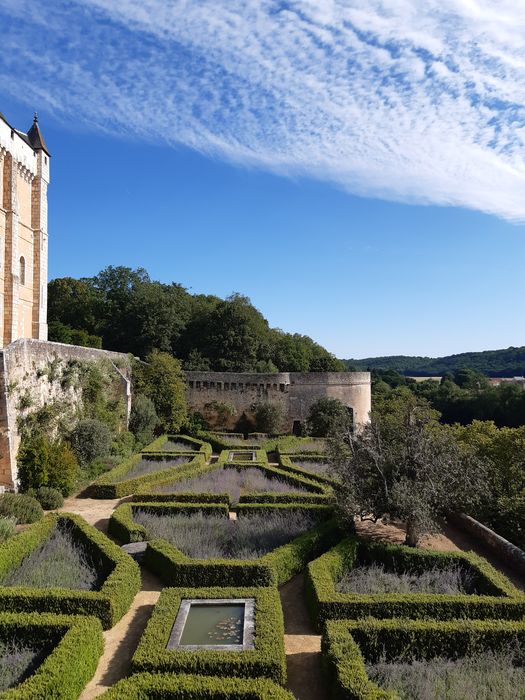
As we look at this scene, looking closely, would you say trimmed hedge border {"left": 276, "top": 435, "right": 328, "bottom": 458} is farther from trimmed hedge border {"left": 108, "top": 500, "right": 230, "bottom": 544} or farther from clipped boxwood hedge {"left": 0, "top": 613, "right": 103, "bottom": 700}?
clipped boxwood hedge {"left": 0, "top": 613, "right": 103, "bottom": 700}

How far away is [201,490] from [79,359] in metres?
8.14

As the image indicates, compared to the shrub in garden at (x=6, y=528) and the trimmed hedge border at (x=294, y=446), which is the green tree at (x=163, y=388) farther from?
the shrub in garden at (x=6, y=528)

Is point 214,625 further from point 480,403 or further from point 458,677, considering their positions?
point 480,403

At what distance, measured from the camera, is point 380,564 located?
9.44 m

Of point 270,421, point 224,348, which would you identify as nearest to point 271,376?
point 270,421

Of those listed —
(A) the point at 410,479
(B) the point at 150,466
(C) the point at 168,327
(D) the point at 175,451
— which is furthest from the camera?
(C) the point at 168,327

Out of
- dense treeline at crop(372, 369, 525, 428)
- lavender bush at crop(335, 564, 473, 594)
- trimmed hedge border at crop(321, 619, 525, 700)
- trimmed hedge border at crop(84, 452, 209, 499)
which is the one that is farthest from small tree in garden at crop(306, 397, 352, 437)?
trimmed hedge border at crop(321, 619, 525, 700)

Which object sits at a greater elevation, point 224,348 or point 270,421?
point 224,348

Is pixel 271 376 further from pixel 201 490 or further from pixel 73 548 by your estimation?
pixel 73 548

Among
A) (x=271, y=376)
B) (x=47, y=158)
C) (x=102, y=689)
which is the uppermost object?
(x=47, y=158)

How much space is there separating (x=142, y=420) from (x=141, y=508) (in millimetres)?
11454

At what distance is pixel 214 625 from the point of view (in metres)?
6.96

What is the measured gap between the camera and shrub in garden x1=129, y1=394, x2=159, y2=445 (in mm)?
23250

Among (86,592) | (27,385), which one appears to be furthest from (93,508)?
(86,592)
